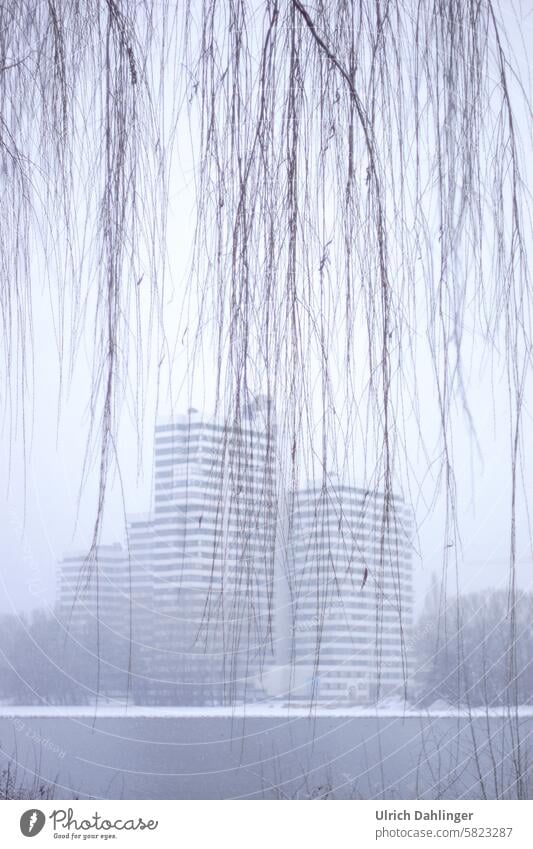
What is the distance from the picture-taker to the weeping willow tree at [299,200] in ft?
4.07

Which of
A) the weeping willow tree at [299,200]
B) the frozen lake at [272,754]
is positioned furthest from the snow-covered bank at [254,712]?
the weeping willow tree at [299,200]

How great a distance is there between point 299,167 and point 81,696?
2.45 feet

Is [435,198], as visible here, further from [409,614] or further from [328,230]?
[409,614]

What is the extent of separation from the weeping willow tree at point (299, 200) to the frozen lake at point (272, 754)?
0.17m

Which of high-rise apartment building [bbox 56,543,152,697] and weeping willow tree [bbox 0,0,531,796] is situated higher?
weeping willow tree [bbox 0,0,531,796]

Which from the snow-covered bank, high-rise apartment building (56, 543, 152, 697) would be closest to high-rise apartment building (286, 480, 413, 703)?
the snow-covered bank

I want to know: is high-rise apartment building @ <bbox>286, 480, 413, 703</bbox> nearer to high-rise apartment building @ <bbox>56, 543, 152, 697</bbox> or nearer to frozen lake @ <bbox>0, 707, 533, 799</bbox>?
frozen lake @ <bbox>0, 707, 533, 799</bbox>

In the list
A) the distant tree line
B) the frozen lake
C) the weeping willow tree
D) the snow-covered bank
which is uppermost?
the weeping willow tree

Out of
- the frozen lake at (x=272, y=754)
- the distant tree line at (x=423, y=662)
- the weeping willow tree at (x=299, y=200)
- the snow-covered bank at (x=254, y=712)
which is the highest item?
the weeping willow tree at (x=299, y=200)

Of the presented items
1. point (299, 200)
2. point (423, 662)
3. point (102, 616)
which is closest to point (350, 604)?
point (423, 662)

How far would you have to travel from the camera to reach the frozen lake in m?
1.39

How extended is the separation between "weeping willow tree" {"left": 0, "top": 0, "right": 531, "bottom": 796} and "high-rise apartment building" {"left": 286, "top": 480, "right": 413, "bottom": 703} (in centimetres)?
3

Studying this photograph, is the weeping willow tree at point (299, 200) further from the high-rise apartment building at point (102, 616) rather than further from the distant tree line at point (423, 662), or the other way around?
the high-rise apartment building at point (102, 616)

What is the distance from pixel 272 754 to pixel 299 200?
2.37 feet
